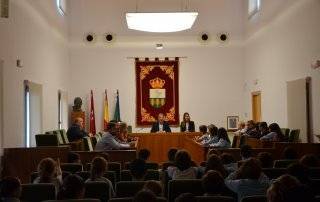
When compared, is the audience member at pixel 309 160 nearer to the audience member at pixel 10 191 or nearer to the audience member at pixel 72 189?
the audience member at pixel 72 189

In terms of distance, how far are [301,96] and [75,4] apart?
30.0 ft

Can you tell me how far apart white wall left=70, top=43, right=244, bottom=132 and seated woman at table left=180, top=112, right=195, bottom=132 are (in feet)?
4.56

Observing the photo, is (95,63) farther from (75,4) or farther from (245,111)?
(245,111)

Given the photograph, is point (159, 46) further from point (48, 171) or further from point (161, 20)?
point (48, 171)

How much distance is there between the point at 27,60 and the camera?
1197 cm

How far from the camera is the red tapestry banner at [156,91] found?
1816 cm

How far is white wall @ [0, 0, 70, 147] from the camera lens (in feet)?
34.2

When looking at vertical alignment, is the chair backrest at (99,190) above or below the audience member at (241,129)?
below

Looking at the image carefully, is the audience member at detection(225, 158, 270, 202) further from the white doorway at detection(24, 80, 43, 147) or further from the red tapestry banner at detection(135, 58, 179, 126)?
the red tapestry banner at detection(135, 58, 179, 126)

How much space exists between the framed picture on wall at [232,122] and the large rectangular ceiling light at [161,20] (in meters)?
4.01

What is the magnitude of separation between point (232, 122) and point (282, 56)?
4938 millimetres

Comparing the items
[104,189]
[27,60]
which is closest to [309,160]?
[104,189]

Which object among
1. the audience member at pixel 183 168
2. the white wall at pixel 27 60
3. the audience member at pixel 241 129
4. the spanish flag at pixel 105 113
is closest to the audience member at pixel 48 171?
the audience member at pixel 183 168

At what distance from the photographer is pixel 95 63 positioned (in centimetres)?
1817
